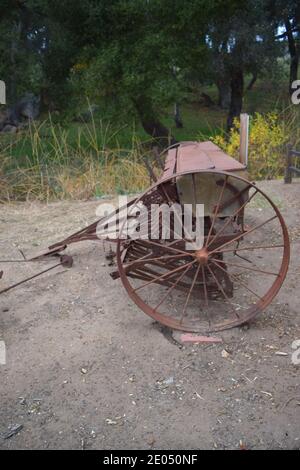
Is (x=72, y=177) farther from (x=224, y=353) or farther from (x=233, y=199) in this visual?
(x=224, y=353)

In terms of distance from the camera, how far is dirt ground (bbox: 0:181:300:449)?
2.24m

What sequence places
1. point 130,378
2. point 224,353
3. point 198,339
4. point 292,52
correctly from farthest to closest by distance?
point 292,52 → point 198,339 → point 224,353 → point 130,378

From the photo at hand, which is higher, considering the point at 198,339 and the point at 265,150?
the point at 265,150

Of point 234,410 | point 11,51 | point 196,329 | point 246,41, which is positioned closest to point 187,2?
point 246,41

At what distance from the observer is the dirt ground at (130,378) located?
224 centimetres

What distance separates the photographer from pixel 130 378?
8.59 ft

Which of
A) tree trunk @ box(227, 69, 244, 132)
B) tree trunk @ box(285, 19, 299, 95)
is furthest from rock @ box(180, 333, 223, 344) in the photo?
tree trunk @ box(285, 19, 299, 95)

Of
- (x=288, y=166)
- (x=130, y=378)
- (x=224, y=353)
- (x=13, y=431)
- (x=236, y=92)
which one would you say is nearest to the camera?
(x=13, y=431)

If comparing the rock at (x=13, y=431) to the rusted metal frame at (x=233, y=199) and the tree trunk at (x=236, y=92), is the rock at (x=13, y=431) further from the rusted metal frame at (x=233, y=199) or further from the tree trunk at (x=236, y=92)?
the tree trunk at (x=236, y=92)

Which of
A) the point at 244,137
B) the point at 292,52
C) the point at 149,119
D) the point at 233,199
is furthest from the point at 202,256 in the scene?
the point at 292,52

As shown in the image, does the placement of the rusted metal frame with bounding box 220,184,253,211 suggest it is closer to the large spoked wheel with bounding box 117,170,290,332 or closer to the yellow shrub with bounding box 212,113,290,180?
the large spoked wheel with bounding box 117,170,290,332

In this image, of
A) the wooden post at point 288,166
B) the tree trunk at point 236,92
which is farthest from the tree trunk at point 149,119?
the wooden post at point 288,166

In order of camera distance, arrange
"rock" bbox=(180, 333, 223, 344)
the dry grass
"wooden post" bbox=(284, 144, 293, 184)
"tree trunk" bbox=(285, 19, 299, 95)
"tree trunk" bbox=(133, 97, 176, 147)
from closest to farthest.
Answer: "rock" bbox=(180, 333, 223, 344) → "wooden post" bbox=(284, 144, 293, 184) → the dry grass → "tree trunk" bbox=(133, 97, 176, 147) → "tree trunk" bbox=(285, 19, 299, 95)

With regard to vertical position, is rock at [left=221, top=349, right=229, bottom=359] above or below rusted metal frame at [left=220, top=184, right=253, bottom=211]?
below
